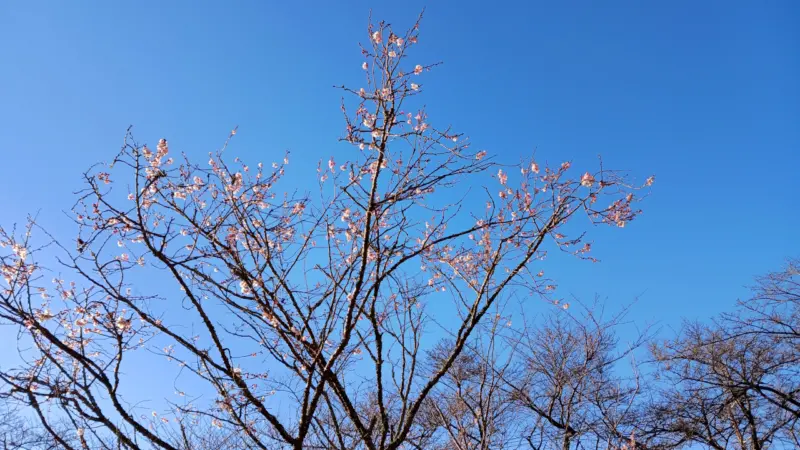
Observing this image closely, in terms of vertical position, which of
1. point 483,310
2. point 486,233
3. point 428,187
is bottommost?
point 483,310

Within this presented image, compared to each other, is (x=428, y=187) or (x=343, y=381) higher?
(x=428, y=187)

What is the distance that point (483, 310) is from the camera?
428 centimetres

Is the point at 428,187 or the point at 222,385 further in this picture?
the point at 428,187

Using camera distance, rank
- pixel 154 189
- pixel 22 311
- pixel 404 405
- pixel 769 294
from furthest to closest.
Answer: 1. pixel 769 294
2. pixel 154 189
3. pixel 404 405
4. pixel 22 311

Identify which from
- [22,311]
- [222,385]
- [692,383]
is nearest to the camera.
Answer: [22,311]

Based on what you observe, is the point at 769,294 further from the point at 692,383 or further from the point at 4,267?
the point at 4,267

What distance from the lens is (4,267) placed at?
392cm

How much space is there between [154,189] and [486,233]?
3.09 metres

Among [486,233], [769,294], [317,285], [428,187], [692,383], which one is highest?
[769,294]

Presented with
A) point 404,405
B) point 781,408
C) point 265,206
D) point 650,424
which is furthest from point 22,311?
point 781,408

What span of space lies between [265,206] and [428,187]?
1725 mm

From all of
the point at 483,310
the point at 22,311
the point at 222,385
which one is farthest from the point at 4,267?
the point at 483,310

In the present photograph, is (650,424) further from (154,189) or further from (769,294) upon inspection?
(154,189)

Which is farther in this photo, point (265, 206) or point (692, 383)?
point (692, 383)
